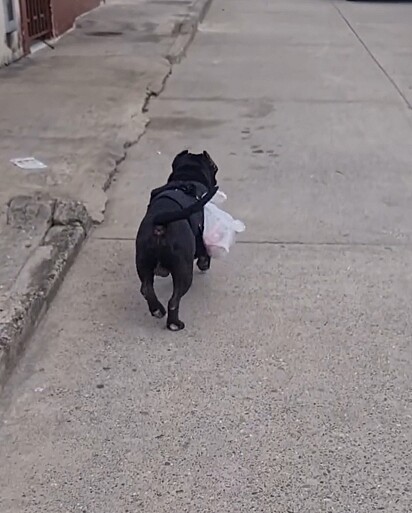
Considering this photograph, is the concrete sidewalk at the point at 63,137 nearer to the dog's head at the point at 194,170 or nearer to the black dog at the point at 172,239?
the black dog at the point at 172,239

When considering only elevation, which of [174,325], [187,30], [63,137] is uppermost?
[174,325]

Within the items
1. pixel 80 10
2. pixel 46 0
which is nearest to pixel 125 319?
pixel 46 0

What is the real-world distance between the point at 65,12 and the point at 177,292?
10475mm

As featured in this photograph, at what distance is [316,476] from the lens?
10.3ft

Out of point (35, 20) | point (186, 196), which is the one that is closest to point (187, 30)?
point (35, 20)

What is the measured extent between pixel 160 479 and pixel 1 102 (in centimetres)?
619

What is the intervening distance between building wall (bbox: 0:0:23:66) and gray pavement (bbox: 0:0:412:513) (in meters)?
3.81

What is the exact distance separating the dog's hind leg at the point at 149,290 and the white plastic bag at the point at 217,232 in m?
0.47

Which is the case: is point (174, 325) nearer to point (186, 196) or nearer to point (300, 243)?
point (186, 196)

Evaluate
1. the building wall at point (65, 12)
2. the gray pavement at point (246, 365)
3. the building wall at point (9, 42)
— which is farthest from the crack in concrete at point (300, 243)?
the building wall at point (65, 12)

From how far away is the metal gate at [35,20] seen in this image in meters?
11.1

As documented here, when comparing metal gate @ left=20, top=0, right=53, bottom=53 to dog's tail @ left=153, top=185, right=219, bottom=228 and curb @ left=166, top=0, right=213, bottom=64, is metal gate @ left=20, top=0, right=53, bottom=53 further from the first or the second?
dog's tail @ left=153, top=185, right=219, bottom=228

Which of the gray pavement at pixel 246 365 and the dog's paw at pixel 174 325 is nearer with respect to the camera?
the gray pavement at pixel 246 365

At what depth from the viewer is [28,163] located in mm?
6480
